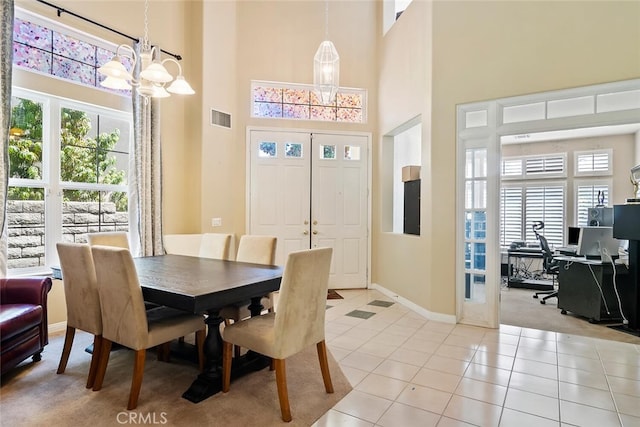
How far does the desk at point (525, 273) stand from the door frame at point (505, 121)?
2.95 meters

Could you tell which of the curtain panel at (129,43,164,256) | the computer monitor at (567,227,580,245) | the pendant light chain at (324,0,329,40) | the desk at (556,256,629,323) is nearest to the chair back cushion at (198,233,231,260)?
the curtain panel at (129,43,164,256)

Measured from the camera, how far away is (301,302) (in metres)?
2.25

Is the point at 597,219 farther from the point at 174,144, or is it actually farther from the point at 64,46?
the point at 64,46

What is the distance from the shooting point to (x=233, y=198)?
5227 mm

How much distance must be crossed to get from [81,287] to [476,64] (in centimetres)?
429

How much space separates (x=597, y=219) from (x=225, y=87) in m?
6.13

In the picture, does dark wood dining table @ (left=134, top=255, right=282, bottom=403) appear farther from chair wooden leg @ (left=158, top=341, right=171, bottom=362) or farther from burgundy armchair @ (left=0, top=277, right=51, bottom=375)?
burgundy armchair @ (left=0, top=277, right=51, bottom=375)

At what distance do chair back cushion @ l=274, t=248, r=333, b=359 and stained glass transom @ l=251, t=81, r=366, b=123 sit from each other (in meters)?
3.67

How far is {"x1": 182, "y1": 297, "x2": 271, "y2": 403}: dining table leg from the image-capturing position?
238cm

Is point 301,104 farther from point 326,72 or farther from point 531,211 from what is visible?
point 531,211

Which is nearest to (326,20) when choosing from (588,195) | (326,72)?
(326,72)

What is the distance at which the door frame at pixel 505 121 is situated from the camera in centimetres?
330

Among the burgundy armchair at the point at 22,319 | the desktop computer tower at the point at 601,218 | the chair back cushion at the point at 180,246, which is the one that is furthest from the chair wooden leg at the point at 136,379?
the desktop computer tower at the point at 601,218

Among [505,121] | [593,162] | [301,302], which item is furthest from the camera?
[593,162]
